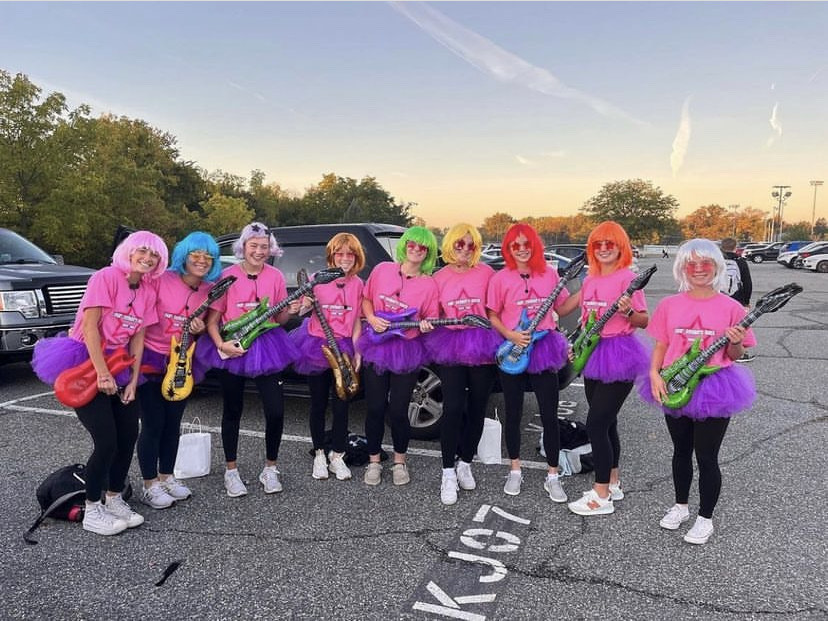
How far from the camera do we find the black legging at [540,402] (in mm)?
3445

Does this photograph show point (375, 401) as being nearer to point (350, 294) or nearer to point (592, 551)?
point (350, 294)

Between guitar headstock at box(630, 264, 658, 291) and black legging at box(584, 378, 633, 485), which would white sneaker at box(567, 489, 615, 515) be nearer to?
black legging at box(584, 378, 633, 485)

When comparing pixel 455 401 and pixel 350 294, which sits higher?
pixel 350 294

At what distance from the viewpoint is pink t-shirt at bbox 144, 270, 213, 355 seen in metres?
3.20

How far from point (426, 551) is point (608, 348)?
1.55 m

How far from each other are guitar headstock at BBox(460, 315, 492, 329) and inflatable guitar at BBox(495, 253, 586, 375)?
169 mm

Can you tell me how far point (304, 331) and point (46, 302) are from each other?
410 centimetres

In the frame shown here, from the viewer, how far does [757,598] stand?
2473mm

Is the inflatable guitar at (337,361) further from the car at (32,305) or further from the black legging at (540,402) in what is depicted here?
the car at (32,305)

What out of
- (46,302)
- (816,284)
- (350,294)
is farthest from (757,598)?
(816,284)

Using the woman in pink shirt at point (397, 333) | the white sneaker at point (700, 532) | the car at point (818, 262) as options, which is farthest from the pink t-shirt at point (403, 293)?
the car at point (818, 262)

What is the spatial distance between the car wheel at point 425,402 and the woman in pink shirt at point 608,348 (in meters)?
1.43

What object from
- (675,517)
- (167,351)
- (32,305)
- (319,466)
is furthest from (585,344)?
(32,305)

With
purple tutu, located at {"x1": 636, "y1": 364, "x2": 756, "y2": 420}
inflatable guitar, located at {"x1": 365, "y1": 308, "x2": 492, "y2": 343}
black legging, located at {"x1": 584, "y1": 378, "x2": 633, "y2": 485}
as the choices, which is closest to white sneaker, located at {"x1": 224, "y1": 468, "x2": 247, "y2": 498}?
inflatable guitar, located at {"x1": 365, "y1": 308, "x2": 492, "y2": 343}
